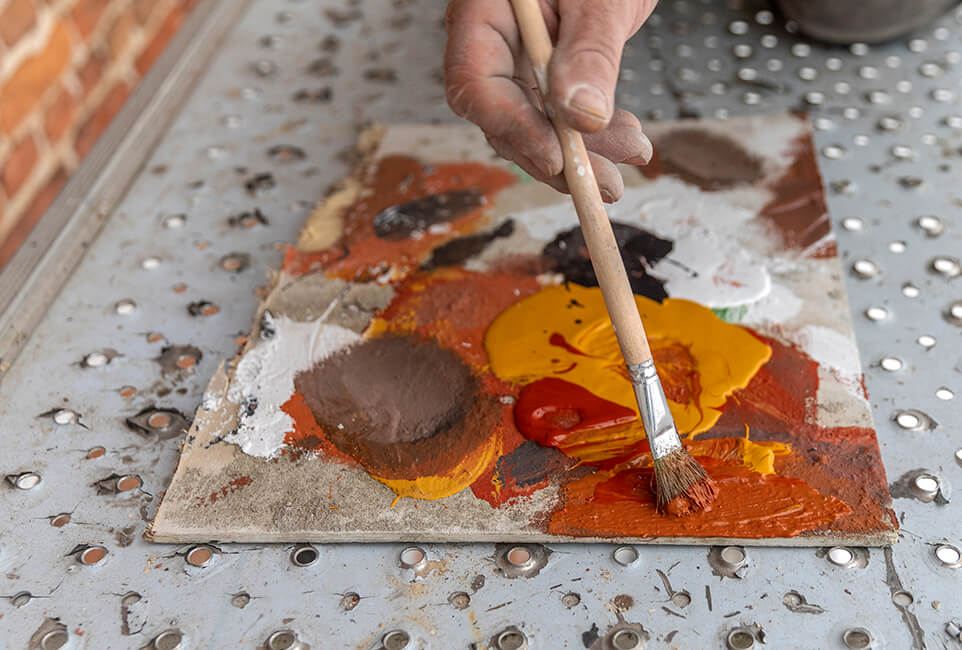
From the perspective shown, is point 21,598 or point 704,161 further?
point 704,161

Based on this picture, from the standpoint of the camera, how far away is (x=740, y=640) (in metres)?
0.76

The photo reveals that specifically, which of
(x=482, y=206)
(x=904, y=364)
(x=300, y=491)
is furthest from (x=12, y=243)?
(x=904, y=364)

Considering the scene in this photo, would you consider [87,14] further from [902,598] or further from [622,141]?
[902,598]

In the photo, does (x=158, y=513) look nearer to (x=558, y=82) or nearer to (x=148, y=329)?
(x=148, y=329)

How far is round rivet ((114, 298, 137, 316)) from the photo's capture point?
1.16 metres

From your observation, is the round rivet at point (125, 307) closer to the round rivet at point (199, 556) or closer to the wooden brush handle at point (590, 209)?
the round rivet at point (199, 556)

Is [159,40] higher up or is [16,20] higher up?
[16,20]

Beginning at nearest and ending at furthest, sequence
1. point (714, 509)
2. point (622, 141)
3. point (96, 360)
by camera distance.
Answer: point (714, 509) → point (622, 141) → point (96, 360)

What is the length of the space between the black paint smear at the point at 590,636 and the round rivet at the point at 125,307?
0.72m

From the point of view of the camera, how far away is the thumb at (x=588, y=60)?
80 centimetres

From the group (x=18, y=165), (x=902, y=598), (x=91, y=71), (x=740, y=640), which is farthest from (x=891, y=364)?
(x=91, y=71)

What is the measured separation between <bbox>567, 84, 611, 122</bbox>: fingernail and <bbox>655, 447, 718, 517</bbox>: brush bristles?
0.33 m

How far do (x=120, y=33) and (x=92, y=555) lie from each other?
153 centimetres

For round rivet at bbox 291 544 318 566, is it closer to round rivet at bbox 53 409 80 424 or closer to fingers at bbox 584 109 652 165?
round rivet at bbox 53 409 80 424
